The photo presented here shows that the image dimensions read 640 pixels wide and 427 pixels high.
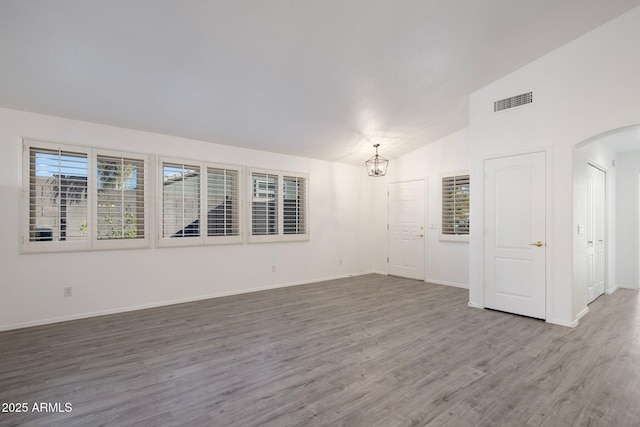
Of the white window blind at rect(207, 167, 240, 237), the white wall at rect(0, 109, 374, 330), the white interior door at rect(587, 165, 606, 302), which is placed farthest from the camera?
the white window blind at rect(207, 167, 240, 237)

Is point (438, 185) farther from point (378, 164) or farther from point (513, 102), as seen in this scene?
point (513, 102)

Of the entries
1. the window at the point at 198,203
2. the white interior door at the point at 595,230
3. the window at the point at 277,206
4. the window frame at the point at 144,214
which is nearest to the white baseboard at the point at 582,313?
the white interior door at the point at 595,230

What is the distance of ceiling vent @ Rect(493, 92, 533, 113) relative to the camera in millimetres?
4191

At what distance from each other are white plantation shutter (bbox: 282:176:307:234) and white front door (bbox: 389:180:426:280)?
7.25 feet

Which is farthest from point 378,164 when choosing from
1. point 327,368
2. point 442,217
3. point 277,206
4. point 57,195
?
point 57,195

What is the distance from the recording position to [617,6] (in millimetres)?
3271

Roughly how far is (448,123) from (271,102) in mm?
Result: 3389

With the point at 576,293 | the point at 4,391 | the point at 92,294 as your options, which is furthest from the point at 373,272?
the point at 4,391

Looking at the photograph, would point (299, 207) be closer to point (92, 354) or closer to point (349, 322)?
point (349, 322)

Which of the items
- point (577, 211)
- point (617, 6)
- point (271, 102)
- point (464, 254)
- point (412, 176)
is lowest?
point (464, 254)

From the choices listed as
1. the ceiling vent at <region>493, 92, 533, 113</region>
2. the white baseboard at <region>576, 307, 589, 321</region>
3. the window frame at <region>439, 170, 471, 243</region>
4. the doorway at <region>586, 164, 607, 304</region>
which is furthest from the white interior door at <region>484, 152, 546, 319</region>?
the window frame at <region>439, 170, 471, 243</region>

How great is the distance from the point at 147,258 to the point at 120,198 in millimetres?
969

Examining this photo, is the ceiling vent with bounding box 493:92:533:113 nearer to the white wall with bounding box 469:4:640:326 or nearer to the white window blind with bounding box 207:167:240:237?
the white wall with bounding box 469:4:640:326

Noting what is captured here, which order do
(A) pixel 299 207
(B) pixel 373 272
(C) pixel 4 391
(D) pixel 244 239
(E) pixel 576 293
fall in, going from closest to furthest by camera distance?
(C) pixel 4 391
(E) pixel 576 293
(D) pixel 244 239
(A) pixel 299 207
(B) pixel 373 272
